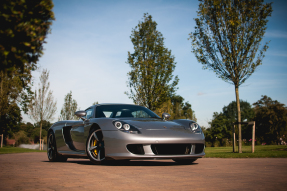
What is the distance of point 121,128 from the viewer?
610 cm

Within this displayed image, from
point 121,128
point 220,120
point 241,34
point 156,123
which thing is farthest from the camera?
point 220,120

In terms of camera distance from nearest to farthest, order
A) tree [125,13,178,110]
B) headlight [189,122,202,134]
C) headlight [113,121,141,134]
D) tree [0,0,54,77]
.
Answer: tree [0,0,54,77]
headlight [113,121,141,134]
headlight [189,122,202,134]
tree [125,13,178,110]

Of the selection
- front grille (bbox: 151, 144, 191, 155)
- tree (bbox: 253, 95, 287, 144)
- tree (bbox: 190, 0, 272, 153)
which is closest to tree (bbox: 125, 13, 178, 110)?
tree (bbox: 190, 0, 272, 153)

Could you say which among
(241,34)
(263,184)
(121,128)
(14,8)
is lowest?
(263,184)

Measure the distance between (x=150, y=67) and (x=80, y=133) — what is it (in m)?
12.1

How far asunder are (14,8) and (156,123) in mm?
3770

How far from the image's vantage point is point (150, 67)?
18891 mm

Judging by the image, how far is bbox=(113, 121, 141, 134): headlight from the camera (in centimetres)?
602

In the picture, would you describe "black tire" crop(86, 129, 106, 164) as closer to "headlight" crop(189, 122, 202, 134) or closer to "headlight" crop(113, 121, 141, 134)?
"headlight" crop(113, 121, 141, 134)

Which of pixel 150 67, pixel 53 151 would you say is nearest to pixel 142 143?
pixel 53 151

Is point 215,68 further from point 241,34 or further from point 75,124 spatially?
point 75,124

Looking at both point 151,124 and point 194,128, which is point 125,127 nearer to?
point 151,124

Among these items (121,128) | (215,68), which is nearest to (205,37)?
(215,68)

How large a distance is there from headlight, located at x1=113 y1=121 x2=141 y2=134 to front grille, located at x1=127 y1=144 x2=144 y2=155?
253 millimetres
